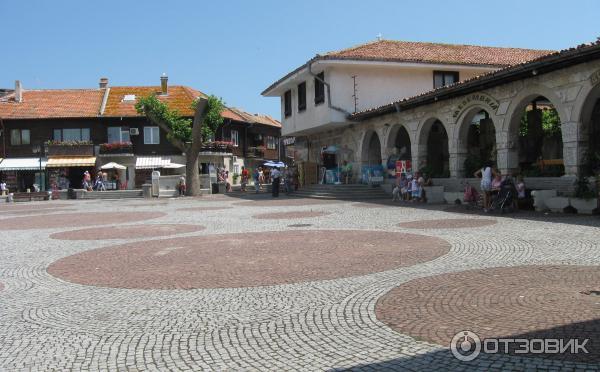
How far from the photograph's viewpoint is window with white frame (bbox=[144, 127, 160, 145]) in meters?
45.6

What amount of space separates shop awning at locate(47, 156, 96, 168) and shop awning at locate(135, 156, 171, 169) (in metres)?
3.55

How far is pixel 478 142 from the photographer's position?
22.1 metres

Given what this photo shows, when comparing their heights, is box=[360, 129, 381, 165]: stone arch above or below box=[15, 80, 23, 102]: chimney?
below

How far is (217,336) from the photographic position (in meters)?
4.66

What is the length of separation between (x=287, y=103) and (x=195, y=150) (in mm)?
6323

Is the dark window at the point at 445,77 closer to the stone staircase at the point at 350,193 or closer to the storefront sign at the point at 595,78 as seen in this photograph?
the stone staircase at the point at 350,193

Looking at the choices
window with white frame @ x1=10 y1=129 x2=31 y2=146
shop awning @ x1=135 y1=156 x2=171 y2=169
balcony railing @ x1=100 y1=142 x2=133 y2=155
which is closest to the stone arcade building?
shop awning @ x1=135 y1=156 x2=171 y2=169

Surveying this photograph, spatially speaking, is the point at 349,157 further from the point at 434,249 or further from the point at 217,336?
the point at 217,336

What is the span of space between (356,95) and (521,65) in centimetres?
1215

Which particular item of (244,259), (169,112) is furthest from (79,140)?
(244,259)

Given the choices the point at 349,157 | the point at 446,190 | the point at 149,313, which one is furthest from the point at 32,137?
the point at 149,313

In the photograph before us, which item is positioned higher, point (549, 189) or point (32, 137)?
point (32, 137)

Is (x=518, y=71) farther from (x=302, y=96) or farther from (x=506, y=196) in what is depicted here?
(x=302, y=96)

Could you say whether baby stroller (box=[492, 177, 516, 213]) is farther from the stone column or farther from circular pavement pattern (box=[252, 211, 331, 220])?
circular pavement pattern (box=[252, 211, 331, 220])
